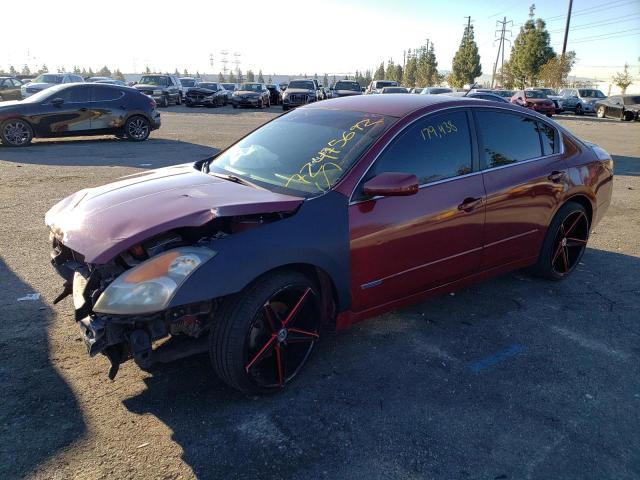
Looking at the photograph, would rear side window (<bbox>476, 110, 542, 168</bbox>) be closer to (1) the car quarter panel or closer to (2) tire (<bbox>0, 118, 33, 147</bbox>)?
(1) the car quarter panel

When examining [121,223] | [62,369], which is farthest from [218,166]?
[62,369]

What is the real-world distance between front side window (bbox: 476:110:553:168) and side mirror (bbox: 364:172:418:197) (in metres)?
1.14

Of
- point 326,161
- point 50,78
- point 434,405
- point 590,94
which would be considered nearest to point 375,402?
point 434,405

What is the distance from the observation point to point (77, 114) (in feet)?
41.8

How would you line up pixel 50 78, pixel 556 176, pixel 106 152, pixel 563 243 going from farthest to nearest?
1. pixel 50 78
2. pixel 106 152
3. pixel 563 243
4. pixel 556 176

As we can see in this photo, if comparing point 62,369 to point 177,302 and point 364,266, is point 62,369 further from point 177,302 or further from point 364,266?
point 364,266

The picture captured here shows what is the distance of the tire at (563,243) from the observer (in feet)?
14.9

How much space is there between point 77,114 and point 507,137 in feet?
39.2

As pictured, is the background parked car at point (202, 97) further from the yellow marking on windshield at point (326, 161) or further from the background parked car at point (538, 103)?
the yellow marking on windshield at point (326, 161)

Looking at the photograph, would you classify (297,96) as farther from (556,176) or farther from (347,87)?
(556,176)

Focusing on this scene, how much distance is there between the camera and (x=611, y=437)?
8.75ft

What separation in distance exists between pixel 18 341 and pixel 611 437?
12.4ft

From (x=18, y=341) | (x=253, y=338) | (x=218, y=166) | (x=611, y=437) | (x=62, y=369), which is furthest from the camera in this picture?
(x=218, y=166)

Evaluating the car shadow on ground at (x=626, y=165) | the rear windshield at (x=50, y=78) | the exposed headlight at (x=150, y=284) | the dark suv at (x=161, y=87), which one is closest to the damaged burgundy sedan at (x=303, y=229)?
the exposed headlight at (x=150, y=284)
